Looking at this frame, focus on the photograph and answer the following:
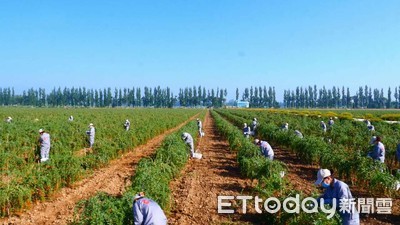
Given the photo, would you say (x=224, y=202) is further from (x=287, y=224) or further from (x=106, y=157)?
(x=106, y=157)

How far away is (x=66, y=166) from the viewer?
11062 mm

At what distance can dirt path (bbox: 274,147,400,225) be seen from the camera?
8367 millimetres

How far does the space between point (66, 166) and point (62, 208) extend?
7.31ft

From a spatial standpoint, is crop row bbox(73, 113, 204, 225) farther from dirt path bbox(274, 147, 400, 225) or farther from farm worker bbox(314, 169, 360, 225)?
dirt path bbox(274, 147, 400, 225)

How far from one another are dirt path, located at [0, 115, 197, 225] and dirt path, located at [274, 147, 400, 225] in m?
5.77

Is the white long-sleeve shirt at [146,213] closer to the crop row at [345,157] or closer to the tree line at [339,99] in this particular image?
the crop row at [345,157]

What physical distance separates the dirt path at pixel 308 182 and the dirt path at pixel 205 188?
5.86ft

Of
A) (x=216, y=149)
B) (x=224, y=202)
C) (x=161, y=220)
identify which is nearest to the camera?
(x=161, y=220)

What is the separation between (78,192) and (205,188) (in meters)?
3.90

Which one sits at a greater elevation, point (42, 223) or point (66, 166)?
point (66, 166)

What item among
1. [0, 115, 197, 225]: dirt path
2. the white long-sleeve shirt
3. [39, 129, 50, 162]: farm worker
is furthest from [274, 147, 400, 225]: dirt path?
[39, 129, 50, 162]: farm worker

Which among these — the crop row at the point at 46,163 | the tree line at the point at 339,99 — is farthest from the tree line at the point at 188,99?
the crop row at the point at 46,163

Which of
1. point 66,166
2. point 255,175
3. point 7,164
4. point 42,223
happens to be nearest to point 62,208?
point 42,223

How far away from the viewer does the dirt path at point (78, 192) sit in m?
8.32
